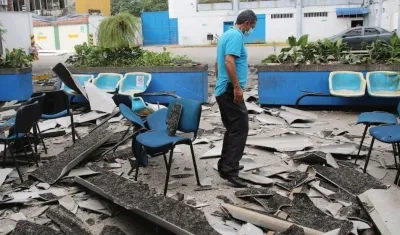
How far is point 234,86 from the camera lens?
4.61m

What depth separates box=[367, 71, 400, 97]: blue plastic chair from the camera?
26.6 feet

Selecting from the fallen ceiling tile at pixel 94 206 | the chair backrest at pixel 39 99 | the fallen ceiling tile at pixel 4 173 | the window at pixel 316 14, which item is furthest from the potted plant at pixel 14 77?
the window at pixel 316 14

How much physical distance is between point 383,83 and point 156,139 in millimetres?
5479

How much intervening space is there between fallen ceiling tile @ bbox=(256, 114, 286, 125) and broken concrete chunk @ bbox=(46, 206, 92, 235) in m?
4.49

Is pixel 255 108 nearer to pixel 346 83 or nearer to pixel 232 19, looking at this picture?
pixel 346 83

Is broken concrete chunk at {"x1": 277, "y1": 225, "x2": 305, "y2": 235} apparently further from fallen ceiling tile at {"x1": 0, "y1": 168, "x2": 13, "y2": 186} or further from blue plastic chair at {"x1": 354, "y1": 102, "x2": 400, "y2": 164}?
fallen ceiling tile at {"x1": 0, "y1": 168, "x2": 13, "y2": 186}

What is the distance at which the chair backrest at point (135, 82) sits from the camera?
30.7 feet

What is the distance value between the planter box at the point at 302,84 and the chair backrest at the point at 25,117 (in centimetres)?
512

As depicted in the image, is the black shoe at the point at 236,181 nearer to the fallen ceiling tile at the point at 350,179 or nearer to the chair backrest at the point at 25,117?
the fallen ceiling tile at the point at 350,179

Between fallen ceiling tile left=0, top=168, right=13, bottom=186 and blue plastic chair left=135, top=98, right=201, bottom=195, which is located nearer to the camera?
blue plastic chair left=135, top=98, right=201, bottom=195

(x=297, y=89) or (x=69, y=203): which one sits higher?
(x=297, y=89)

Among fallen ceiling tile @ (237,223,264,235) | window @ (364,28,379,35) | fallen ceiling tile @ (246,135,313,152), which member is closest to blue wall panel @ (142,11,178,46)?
window @ (364,28,379,35)

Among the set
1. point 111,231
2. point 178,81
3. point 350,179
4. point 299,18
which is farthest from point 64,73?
point 299,18

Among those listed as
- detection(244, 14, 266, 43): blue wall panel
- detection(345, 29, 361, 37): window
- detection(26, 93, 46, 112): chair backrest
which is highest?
detection(244, 14, 266, 43): blue wall panel
